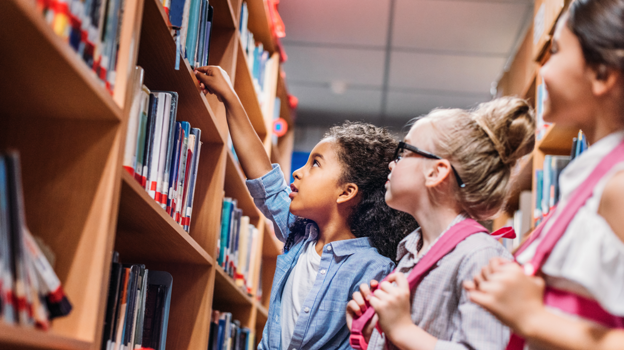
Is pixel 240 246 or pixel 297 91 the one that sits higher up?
pixel 297 91

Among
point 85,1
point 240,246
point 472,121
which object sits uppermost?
point 85,1

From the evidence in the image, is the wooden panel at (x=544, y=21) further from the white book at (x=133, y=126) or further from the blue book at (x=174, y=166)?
the white book at (x=133, y=126)

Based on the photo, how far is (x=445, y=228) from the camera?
4.39ft

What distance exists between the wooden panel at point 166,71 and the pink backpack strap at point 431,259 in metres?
0.77

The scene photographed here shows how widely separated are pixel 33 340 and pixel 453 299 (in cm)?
79

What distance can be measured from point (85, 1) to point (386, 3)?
269 centimetres

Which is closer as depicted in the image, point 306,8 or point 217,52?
point 217,52

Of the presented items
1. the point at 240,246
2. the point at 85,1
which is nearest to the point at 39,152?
the point at 85,1

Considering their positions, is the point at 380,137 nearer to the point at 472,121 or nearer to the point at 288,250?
the point at 288,250

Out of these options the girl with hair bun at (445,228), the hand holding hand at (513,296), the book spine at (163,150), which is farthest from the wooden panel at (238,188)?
the hand holding hand at (513,296)

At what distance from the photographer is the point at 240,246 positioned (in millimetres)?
2744

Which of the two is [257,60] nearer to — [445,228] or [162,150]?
[162,150]

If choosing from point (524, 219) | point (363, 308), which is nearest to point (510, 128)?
point (363, 308)

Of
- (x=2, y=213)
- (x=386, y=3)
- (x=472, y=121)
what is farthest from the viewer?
(x=386, y=3)
